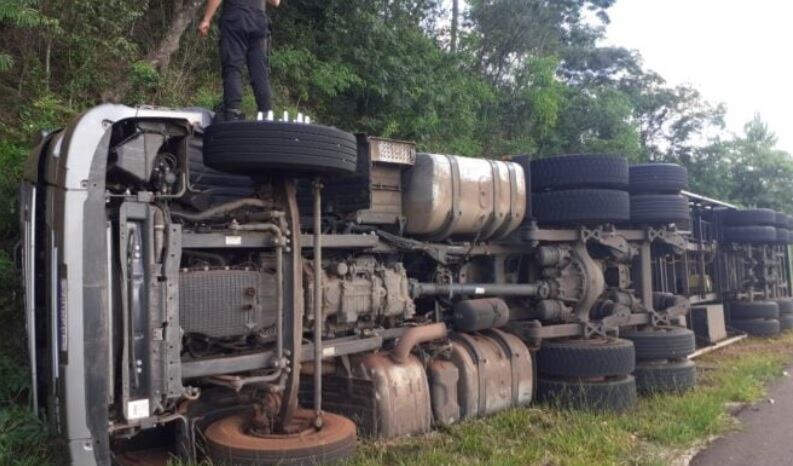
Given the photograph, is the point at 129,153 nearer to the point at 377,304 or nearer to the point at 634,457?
the point at 377,304

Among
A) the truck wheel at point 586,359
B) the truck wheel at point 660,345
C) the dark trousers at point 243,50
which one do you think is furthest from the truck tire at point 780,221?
the dark trousers at point 243,50

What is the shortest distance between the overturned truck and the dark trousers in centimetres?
55

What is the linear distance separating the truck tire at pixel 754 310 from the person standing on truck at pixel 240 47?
8.99 m

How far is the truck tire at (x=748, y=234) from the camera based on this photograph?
10867 mm

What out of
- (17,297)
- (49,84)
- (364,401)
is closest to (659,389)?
(364,401)

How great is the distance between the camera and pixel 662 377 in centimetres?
642

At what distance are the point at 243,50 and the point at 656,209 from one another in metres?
4.32

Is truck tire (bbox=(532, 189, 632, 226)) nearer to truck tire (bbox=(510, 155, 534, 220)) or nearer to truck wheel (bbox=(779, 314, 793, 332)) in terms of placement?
truck tire (bbox=(510, 155, 534, 220))

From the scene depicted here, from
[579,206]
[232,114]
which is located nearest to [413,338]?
[232,114]

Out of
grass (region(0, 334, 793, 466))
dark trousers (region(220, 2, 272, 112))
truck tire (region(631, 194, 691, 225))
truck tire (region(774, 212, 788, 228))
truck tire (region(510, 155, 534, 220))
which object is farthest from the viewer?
truck tire (region(774, 212, 788, 228))

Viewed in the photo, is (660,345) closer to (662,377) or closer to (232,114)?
(662,377)

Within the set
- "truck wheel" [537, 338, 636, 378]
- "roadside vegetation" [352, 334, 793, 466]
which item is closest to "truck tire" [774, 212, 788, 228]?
"roadside vegetation" [352, 334, 793, 466]

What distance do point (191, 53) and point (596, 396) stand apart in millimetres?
6178

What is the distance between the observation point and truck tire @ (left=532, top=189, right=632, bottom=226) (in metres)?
6.19
